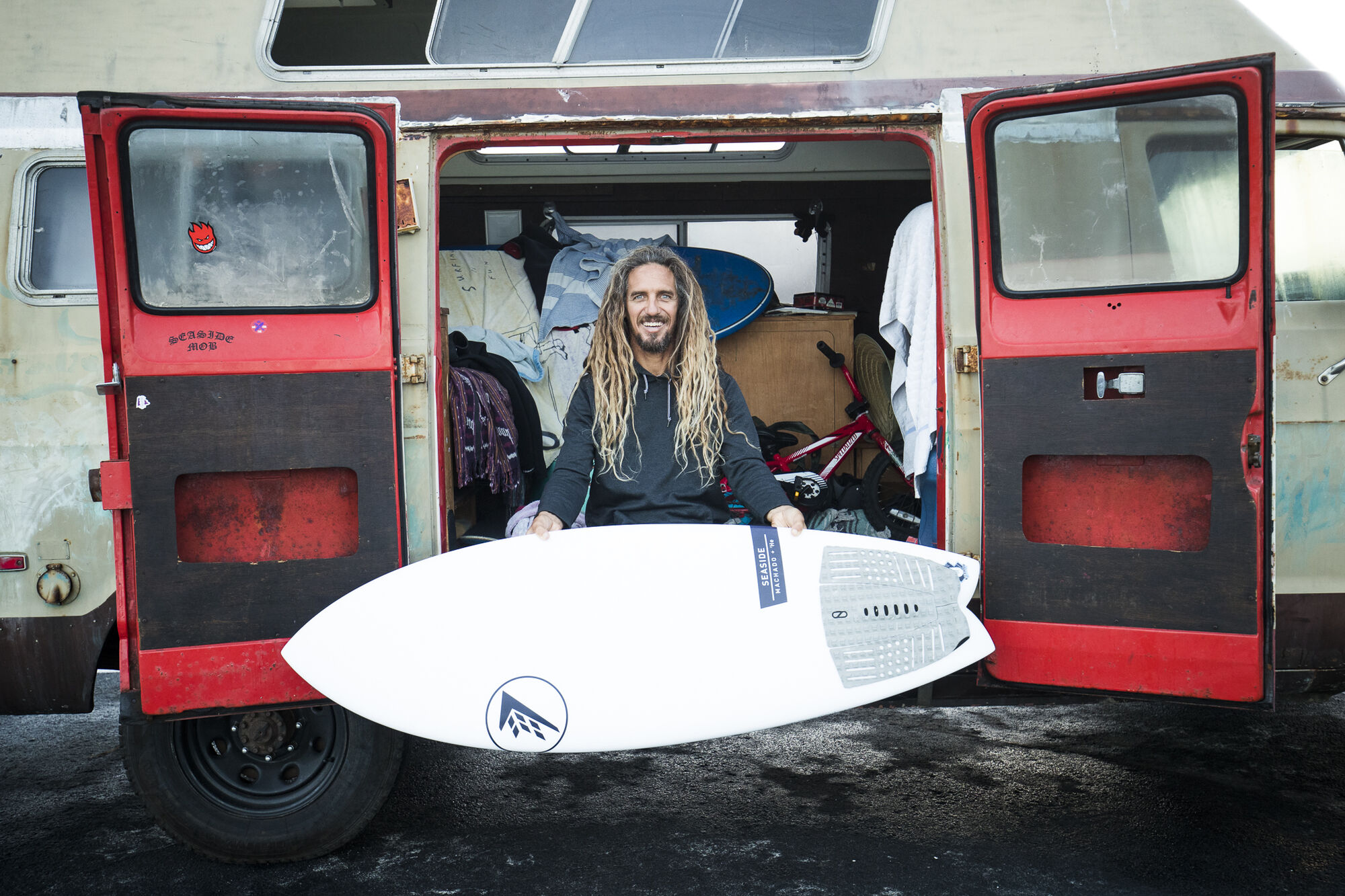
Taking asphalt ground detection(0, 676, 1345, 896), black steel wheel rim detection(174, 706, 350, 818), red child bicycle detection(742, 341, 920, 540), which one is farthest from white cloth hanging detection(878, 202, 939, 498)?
black steel wheel rim detection(174, 706, 350, 818)

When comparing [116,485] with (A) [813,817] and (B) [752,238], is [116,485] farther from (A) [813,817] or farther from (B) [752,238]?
(B) [752,238]

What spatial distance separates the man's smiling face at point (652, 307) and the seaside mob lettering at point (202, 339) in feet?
4.35

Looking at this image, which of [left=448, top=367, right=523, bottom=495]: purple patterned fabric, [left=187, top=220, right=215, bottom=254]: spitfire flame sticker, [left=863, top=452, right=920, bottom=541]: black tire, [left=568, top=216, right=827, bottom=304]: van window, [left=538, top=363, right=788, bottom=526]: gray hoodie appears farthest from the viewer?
[left=568, top=216, right=827, bottom=304]: van window

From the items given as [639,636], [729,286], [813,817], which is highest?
[729,286]

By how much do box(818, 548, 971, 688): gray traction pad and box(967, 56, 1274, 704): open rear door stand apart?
0.52 ft

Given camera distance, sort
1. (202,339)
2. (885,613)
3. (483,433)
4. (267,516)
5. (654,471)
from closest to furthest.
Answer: (202,339) → (267,516) → (885,613) → (654,471) → (483,433)

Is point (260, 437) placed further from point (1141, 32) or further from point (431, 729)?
point (1141, 32)

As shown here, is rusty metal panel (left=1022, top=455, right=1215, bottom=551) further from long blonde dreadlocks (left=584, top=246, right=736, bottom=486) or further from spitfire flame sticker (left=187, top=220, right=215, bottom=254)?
spitfire flame sticker (left=187, top=220, right=215, bottom=254)

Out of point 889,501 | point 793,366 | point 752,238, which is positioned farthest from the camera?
point 752,238

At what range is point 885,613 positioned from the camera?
9.30ft

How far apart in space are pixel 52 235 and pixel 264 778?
76.2 inches

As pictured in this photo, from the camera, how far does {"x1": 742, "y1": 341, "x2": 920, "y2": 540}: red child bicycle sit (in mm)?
4527

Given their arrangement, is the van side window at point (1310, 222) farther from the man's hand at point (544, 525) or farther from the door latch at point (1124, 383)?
the man's hand at point (544, 525)

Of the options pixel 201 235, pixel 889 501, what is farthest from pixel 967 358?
pixel 201 235
